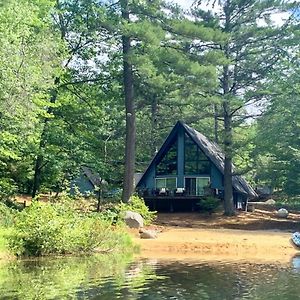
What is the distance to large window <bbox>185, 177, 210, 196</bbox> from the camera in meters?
37.4

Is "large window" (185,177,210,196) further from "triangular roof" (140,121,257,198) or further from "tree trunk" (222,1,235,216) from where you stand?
"tree trunk" (222,1,235,216)

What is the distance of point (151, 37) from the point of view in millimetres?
25750

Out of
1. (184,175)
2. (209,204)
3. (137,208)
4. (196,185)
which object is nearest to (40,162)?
(137,208)

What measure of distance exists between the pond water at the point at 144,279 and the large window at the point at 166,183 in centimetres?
2178

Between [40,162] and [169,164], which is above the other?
[169,164]

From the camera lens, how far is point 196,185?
38.0 meters

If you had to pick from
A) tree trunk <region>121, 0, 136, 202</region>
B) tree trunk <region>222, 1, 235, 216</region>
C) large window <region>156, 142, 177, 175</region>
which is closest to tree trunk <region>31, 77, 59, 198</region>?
tree trunk <region>121, 0, 136, 202</region>

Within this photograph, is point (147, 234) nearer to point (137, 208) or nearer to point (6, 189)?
point (137, 208)

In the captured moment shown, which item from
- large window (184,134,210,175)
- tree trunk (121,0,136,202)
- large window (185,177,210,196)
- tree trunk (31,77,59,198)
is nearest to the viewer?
tree trunk (31,77,59,198)

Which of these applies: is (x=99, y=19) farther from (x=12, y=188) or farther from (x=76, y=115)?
(x=12, y=188)

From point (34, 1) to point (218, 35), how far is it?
28.4ft

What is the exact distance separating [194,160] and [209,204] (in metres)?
4.37

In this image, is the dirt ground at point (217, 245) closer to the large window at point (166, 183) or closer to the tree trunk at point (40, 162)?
the tree trunk at point (40, 162)

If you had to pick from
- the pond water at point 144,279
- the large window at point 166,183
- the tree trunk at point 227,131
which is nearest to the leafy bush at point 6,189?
the pond water at point 144,279
